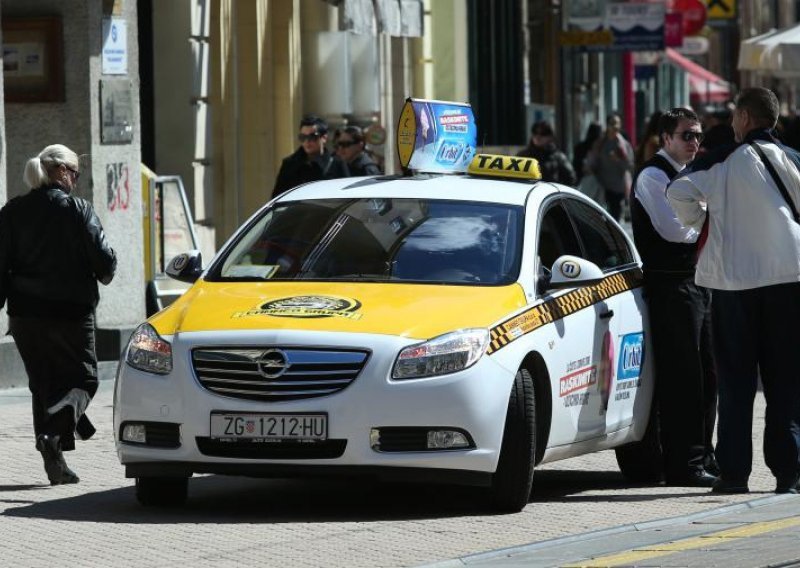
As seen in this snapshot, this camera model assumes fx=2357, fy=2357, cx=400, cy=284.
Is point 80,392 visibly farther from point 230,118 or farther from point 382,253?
point 230,118

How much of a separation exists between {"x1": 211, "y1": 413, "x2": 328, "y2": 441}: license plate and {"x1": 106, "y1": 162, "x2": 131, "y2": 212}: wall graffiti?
336 inches

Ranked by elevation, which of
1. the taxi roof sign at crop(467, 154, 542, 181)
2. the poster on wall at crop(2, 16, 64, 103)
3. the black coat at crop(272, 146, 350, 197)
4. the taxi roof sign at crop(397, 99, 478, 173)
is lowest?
the black coat at crop(272, 146, 350, 197)

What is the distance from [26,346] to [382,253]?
188cm

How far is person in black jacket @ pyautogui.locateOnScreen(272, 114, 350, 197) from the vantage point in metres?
17.6

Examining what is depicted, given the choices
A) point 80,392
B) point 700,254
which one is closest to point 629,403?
point 700,254

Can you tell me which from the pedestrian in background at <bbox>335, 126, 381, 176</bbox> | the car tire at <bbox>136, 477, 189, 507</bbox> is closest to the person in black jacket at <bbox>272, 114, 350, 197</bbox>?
the pedestrian in background at <bbox>335, 126, 381, 176</bbox>

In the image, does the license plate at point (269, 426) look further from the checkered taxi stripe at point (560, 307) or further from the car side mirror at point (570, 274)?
the car side mirror at point (570, 274)

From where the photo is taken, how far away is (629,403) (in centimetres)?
1131

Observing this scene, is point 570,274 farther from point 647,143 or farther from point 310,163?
point 310,163

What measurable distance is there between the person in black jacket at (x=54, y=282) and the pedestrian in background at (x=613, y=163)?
2287cm

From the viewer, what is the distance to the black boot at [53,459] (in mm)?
11078

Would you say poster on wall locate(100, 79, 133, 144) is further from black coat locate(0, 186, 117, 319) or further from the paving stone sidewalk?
black coat locate(0, 186, 117, 319)

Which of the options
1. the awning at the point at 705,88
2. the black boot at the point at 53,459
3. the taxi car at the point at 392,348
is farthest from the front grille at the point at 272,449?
the awning at the point at 705,88

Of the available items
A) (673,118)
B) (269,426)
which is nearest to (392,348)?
(269,426)
